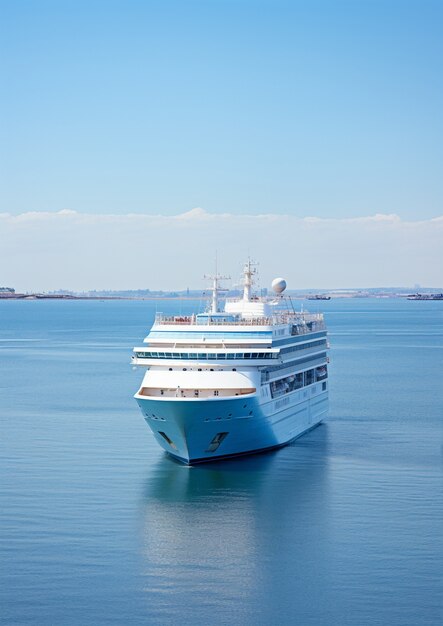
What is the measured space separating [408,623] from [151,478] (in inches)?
750

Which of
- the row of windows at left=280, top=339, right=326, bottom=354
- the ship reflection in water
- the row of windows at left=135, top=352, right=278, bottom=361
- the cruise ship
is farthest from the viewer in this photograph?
the row of windows at left=280, top=339, right=326, bottom=354

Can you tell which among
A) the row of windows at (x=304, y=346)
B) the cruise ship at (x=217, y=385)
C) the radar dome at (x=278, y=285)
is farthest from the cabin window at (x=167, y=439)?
the radar dome at (x=278, y=285)

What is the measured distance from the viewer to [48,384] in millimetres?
82500

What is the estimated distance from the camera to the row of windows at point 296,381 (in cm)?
5209

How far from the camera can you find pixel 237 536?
37.1 metres

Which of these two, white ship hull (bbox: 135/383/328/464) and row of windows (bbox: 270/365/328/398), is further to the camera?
row of windows (bbox: 270/365/328/398)

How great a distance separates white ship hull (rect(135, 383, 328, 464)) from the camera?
45.9 m

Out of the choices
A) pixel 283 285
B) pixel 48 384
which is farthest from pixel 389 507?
pixel 48 384

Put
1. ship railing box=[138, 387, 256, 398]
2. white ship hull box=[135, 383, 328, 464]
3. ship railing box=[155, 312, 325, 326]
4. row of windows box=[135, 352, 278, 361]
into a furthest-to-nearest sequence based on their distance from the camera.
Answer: ship railing box=[155, 312, 325, 326] → row of windows box=[135, 352, 278, 361] → ship railing box=[138, 387, 256, 398] → white ship hull box=[135, 383, 328, 464]

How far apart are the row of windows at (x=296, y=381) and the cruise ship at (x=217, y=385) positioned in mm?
71

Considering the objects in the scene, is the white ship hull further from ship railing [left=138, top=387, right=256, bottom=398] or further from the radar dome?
the radar dome

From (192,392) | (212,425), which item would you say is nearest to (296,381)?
(192,392)

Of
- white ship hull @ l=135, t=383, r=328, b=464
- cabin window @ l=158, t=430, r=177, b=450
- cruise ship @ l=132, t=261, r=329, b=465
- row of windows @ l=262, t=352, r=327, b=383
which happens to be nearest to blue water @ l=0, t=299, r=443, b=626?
white ship hull @ l=135, t=383, r=328, b=464

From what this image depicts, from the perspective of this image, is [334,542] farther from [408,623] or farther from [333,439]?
[333,439]
